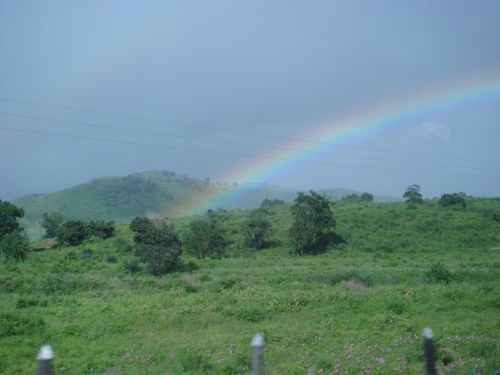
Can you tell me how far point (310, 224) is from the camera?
149 feet

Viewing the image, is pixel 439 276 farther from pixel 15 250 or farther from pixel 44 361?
pixel 15 250

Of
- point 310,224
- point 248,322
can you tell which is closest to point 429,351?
point 248,322

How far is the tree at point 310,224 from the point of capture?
45531 mm

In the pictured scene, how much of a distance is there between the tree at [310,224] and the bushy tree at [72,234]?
1000 inches

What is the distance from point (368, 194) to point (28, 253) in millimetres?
68006

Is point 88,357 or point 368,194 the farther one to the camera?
point 368,194

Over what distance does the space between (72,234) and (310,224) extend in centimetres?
2796

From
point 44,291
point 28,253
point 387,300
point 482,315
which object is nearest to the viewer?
point 482,315

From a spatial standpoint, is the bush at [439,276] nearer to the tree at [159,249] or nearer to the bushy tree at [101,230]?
the tree at [159,249]

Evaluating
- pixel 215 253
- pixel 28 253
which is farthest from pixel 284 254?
pixel 28 253

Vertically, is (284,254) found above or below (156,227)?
below

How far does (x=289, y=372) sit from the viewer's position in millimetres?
8648

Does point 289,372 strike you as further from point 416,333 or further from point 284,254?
point 284,254

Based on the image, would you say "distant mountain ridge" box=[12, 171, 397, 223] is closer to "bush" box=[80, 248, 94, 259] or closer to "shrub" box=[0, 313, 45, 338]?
"bush" box=[80, 248, 94, 259]
